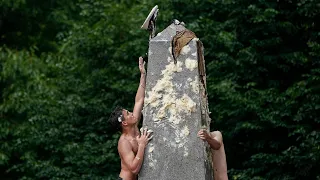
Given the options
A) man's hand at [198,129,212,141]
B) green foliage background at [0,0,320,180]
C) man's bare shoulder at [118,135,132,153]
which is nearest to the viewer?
man's hand at [198,129,212,141]

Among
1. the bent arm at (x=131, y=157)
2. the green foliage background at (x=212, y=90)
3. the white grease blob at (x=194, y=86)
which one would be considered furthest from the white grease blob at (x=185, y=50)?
the green foliage background at (x=212, y=90)

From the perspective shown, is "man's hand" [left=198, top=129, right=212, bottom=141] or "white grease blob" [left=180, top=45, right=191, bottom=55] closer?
"man's hand" [left=198, top=129, right=212, bottom=141]

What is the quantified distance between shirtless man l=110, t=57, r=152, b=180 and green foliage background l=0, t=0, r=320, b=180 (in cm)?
466

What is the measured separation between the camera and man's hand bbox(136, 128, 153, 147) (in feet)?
23.3

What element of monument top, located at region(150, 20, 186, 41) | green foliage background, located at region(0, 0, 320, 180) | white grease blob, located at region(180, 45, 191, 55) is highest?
monument top, located at region(150, 20, 186, 41)

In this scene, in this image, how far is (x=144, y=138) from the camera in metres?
7.11

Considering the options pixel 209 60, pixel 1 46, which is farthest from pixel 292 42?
pixel 1 46

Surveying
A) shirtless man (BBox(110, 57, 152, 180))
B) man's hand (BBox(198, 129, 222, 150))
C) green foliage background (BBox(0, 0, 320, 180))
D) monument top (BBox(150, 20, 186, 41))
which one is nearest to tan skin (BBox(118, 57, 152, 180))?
shirtless man (BBox(110, 57, 152, 180))

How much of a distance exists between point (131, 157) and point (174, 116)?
48 centimetres

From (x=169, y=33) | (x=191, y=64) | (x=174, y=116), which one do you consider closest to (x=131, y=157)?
(x=174, y=116)

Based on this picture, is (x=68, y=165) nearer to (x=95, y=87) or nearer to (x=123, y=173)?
(x=95, y=87)

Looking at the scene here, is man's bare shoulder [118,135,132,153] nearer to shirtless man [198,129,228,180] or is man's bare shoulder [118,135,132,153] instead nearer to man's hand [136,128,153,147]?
man's hand [136,128,153,147]

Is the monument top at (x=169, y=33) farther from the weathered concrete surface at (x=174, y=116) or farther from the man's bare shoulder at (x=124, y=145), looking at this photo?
the man's bare shoulder at (x=124, y=145)

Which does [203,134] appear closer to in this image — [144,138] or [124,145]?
[144,138]
